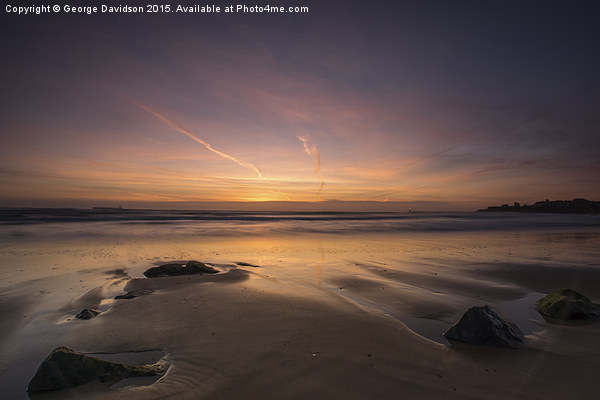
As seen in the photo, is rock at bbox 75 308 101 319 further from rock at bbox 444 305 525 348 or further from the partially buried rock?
rock at bbox 444 305 525 348

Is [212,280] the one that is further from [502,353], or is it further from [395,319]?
[502,353]

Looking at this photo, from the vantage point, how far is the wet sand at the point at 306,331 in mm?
3693

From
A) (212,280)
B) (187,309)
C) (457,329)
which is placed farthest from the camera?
(212,280)

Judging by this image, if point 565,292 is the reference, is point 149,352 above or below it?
below

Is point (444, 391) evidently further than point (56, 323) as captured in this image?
No

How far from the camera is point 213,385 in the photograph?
3695 millimetres

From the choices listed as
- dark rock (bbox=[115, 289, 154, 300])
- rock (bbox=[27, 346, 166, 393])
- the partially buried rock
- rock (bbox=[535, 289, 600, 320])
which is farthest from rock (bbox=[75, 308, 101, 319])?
rock (bbox=[535, 289, 600, 320])

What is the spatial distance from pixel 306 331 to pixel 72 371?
3490 millimetres

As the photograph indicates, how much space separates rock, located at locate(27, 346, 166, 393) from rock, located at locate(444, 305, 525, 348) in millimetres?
4883

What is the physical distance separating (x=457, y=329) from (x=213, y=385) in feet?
13.6

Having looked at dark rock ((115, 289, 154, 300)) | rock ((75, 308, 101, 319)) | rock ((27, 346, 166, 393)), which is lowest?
dark rock ((115, 289, 154, 300))

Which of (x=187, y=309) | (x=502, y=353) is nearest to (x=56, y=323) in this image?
(x=187, y=309)

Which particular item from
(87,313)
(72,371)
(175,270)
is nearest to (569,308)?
(72,371)

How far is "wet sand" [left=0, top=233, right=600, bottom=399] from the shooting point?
12.1ft
